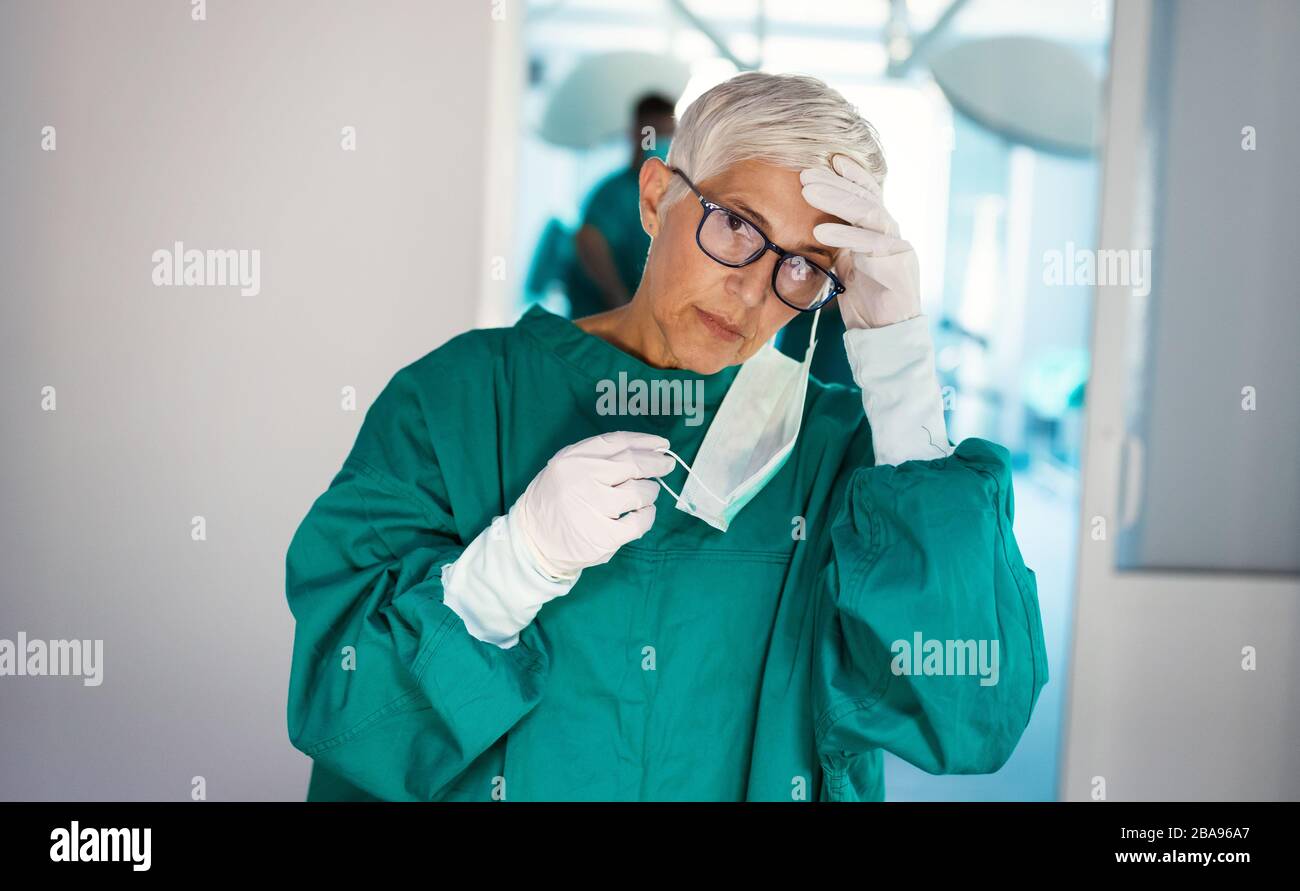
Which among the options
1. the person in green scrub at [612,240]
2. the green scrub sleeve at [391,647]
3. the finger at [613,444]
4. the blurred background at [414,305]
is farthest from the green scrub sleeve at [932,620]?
the person in green scrub at [612,240]

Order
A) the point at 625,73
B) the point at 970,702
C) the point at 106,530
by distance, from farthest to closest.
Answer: the point at 625,73 < the point at 106,530 < the point at 970,702

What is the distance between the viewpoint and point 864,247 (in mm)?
1142

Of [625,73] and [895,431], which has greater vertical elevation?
[625,73]

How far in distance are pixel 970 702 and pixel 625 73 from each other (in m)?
2.11

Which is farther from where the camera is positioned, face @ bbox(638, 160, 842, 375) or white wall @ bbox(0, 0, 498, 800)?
white wall @ bbox(0, 0, 498, 800)

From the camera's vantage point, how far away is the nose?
1161mm

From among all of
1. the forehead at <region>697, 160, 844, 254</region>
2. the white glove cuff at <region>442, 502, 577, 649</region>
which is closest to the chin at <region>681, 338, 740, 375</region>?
the forehead at <region>697, 160, 844, 254</region>

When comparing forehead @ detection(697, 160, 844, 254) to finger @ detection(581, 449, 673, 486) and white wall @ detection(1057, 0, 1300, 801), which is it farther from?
white wall @ detection(1057, 0, 1300, 801)

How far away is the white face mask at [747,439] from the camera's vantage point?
1.15m

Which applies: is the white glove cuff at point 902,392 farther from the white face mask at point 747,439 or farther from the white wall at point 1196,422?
the white wall at point 1196,422

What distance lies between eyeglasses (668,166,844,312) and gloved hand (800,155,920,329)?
0.04m
